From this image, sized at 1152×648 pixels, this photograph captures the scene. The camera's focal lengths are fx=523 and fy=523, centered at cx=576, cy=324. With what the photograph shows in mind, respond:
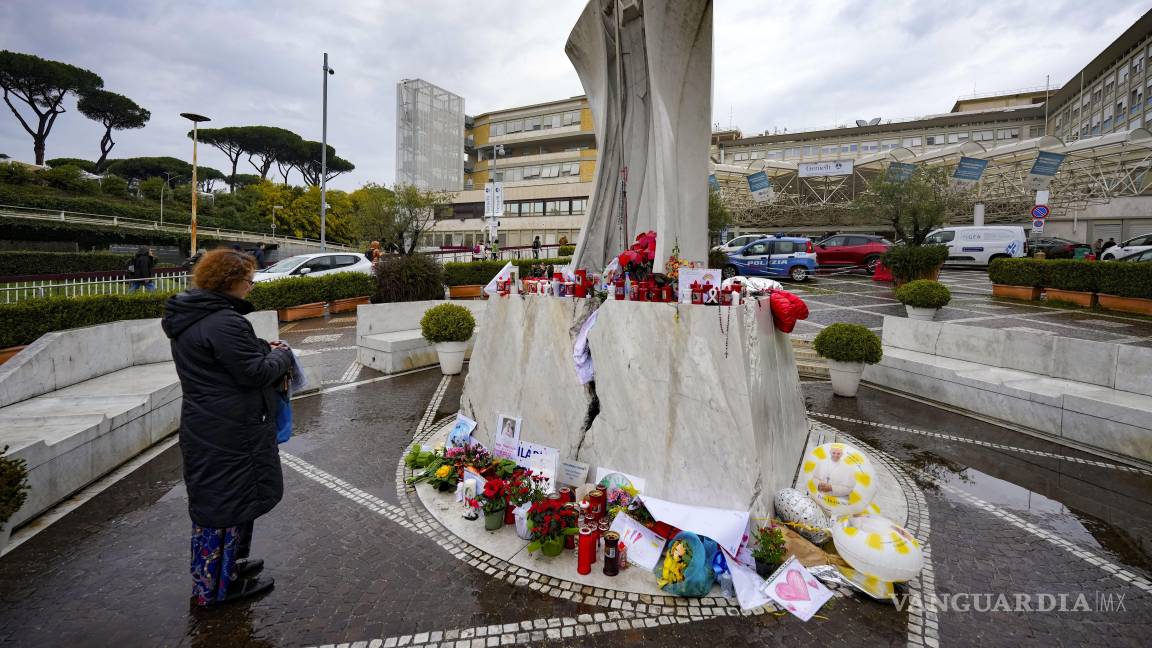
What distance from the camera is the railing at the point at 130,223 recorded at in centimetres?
3097

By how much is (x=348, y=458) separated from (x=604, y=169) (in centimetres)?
534

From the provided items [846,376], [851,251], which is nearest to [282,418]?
[846,376]

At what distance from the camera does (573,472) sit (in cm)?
526

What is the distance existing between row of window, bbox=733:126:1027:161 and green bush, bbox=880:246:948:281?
35474 mm

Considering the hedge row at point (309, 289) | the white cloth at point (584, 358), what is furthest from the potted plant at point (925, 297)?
the hedge row at point (309, 289)

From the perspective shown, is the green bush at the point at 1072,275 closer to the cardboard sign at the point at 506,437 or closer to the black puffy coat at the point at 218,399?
the cardboard sign at the point at 506,437

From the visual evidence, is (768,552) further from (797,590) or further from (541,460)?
(541,460)

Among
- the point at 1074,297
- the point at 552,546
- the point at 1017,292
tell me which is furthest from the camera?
the point at 1017,292

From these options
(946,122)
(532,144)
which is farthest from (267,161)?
(946,122)

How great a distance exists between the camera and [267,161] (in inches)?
2579

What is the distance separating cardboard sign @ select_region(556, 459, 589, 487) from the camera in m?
5.19

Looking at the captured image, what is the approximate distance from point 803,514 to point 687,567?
131 cm

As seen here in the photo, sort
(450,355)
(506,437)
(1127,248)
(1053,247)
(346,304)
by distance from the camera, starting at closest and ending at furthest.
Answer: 1. (506,437)
2. (450,355)
3. (346,304)
4. (1127,248)
5. (1053,247)

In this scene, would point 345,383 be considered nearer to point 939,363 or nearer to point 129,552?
point 129,552
